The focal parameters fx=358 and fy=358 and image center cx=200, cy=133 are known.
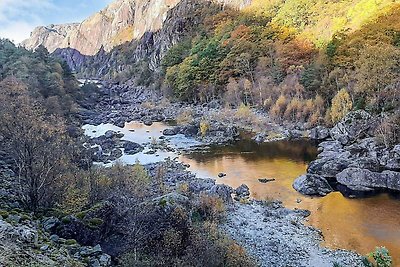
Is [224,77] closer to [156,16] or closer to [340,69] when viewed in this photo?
[340,69]

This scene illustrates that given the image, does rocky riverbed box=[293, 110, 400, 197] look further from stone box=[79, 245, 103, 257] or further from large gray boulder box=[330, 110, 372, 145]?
stone box=[79, 245, 103, 257]

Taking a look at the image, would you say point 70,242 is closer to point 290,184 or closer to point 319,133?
point 290,184

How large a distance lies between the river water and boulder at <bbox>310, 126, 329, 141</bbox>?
5.84ft

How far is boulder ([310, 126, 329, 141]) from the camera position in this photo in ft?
144

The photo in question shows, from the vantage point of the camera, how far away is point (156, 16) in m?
159

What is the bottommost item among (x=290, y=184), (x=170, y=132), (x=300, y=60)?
(x=290, y=184)

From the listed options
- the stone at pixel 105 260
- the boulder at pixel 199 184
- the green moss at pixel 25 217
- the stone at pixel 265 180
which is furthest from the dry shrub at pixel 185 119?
the stone at pixel 105 260

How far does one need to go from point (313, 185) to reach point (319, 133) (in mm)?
18488

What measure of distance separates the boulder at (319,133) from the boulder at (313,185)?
54.3ft

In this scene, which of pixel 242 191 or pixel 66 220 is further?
pixel 242 191

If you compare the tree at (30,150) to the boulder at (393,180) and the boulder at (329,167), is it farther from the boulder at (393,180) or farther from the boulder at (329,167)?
the boulder at (393,180)

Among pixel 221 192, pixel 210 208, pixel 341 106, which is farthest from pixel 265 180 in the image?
pixel 341 106

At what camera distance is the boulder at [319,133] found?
43938 mm

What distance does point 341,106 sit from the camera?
44406 mm
